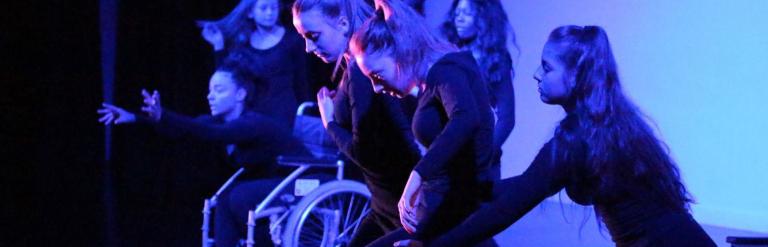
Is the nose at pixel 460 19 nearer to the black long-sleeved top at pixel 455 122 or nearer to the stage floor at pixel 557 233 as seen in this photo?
the stage floor at pixel 557 233

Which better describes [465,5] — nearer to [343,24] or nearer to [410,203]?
[343,24]

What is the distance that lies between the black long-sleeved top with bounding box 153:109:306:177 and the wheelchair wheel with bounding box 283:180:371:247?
0.95ft

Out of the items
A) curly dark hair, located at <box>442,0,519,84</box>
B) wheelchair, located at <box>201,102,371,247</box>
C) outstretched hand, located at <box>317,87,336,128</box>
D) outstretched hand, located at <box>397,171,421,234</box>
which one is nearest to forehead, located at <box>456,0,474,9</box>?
curly dark hair, located at <box>442,0,519,84</box>

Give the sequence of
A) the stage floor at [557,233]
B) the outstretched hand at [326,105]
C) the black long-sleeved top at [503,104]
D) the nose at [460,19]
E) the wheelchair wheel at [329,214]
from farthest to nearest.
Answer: the stage floor at [557,233], the nose at [460,19], the wheelchair wheel at [329,214], the black long-sleeved top at [503,104], the outstretched hand at [326,105]

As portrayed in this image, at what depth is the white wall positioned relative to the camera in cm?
529

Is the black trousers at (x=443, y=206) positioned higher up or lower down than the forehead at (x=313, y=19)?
lower down

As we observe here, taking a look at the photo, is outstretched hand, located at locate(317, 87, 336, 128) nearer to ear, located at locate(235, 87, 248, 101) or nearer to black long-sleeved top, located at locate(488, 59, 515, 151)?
black long-sleeved top, located at locate(488, 59, 515, 151)

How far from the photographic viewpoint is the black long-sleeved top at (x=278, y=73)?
4.73 m

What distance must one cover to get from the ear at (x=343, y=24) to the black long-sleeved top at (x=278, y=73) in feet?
6.00

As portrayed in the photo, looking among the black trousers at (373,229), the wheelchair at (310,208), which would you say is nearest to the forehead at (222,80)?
the wheelchair at (310,208)

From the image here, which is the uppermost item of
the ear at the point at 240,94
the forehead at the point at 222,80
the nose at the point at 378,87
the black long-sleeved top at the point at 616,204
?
the nose at the point at 378,87

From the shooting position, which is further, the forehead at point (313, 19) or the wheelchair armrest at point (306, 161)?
the wheelchair armrest at point (306, 161)

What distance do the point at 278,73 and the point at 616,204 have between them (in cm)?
297

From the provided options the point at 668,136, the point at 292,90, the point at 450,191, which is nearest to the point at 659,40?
the point at 668,136
